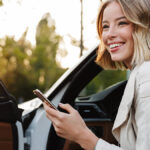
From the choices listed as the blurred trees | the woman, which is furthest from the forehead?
the blurred trees

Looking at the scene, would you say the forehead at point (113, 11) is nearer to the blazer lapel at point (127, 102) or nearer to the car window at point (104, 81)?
the blazer lapel at point (127, 102)

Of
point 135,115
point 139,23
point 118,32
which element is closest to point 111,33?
point 118,32

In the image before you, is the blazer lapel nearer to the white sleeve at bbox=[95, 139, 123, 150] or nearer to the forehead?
the white sleeve at bbox=[95, 139, 123, 150]

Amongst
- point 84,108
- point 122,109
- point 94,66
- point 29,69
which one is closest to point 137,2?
point 122,109

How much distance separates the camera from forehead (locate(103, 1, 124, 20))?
173cm

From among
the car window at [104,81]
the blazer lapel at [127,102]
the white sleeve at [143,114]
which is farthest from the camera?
the car window at [104,81]

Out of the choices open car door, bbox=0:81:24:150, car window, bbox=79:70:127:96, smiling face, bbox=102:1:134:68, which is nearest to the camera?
smiling face, bbox=102:1:134:68

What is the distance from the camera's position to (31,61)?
140 ft

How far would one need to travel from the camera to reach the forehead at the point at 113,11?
5.69ft

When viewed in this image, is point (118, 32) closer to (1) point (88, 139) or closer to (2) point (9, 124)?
(1) point (88, 139)

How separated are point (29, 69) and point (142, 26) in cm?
4208

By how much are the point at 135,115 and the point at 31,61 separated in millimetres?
41440

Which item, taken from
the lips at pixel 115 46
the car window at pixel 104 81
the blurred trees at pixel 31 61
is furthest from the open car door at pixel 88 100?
the blurred trees at pixel 31 61

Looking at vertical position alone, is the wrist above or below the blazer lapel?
below
